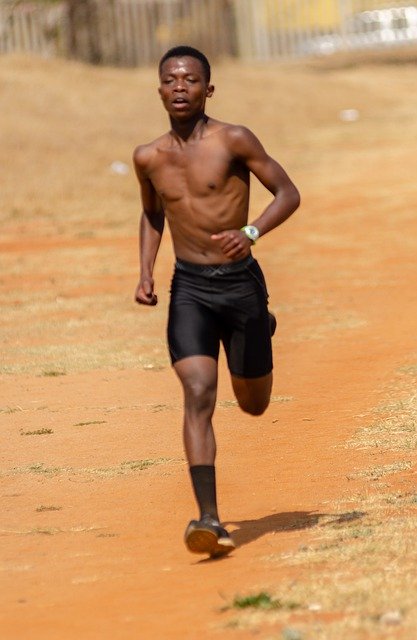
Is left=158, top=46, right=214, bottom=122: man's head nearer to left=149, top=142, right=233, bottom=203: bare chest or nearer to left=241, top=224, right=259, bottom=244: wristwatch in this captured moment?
left=149, top=142, right=233, bottom=203: bare chest

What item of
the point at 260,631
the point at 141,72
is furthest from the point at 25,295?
the point at 141,72

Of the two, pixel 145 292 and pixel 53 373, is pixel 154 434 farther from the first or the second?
pixel 145 292

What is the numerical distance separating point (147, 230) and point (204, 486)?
1.28m

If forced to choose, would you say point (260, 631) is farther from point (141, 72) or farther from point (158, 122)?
point (141, 72)

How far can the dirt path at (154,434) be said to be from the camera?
5.93m

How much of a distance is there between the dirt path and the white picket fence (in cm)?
1379

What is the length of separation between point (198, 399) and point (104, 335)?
711cm

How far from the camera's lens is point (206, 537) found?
6.15 metres

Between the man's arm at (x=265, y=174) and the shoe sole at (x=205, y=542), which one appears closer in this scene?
the shoe sole at (x=205, y=542)

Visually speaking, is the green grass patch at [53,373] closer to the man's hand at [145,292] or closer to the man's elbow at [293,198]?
the man's hand at [145,292]

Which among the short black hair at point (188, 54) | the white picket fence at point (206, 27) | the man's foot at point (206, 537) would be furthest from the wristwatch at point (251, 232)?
the white picket fence at point (206, 27)

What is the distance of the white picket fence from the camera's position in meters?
32.0

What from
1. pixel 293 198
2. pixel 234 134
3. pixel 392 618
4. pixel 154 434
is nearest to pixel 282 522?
pixel 293 198

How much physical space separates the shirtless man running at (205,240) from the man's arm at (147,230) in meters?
0.01
